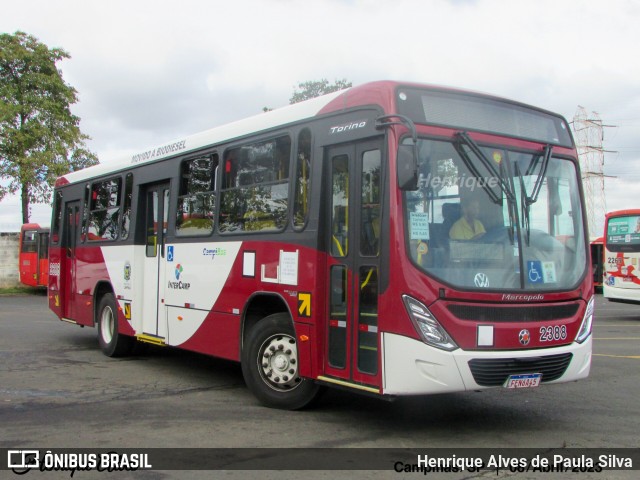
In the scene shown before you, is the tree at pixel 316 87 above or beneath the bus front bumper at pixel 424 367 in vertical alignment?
above

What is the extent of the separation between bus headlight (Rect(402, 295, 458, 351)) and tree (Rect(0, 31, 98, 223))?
26793mm

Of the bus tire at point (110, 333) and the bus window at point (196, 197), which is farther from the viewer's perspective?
the bus tire at point (110, 333)

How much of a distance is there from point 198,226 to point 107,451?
3606 millimetres

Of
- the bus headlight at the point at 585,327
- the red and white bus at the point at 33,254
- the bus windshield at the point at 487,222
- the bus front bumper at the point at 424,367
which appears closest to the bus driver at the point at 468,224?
the bus windshield at the point at 487,222

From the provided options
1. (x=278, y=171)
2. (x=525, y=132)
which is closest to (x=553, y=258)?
(x=525, y=132)

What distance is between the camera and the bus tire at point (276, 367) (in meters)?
6.98

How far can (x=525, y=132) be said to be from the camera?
6660 mm

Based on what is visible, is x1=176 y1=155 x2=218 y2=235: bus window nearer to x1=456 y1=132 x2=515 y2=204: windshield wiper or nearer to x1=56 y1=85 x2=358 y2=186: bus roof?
x1=56 y1=85 x2=358 y2=186: bus roof

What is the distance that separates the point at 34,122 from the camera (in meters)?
29.7

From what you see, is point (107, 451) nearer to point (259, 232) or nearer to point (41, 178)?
point (259, 232)

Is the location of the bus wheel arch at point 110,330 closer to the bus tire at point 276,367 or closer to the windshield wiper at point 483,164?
the bus tire at point 276,367

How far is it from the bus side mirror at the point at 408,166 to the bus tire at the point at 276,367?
7.04 feet

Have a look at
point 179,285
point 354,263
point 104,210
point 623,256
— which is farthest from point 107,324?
point 623,256

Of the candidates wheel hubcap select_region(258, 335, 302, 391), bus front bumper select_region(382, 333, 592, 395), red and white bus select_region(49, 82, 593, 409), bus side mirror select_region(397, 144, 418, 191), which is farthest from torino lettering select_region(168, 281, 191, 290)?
bus side mirror select_region(397, 144, 418, 191)
